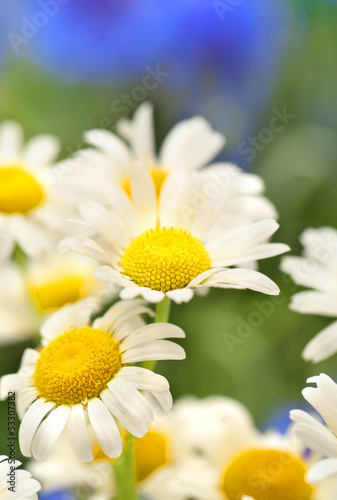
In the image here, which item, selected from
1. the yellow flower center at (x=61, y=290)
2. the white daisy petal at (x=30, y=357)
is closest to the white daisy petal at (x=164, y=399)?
the white daisy petal at (x=30, y=357)

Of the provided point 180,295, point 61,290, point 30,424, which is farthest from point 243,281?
point 61,290

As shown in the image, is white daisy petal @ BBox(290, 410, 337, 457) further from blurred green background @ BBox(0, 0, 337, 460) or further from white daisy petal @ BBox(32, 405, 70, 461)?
blurred green background @ BBox(0, 0, 337, 460)

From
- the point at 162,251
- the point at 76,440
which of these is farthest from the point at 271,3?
the point at 76,440

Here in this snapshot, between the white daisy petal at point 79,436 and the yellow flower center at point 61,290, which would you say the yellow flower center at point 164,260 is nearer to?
the white daisy petal at point 79,436

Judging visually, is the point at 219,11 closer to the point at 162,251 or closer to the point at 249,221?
the point at 249,221

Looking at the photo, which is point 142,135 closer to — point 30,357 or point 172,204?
point 172,204

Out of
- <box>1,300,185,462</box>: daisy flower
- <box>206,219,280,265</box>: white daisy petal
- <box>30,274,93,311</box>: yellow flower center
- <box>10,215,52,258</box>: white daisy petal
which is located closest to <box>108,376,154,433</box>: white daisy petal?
<box>1,300,185,462</box>: daisy flower
